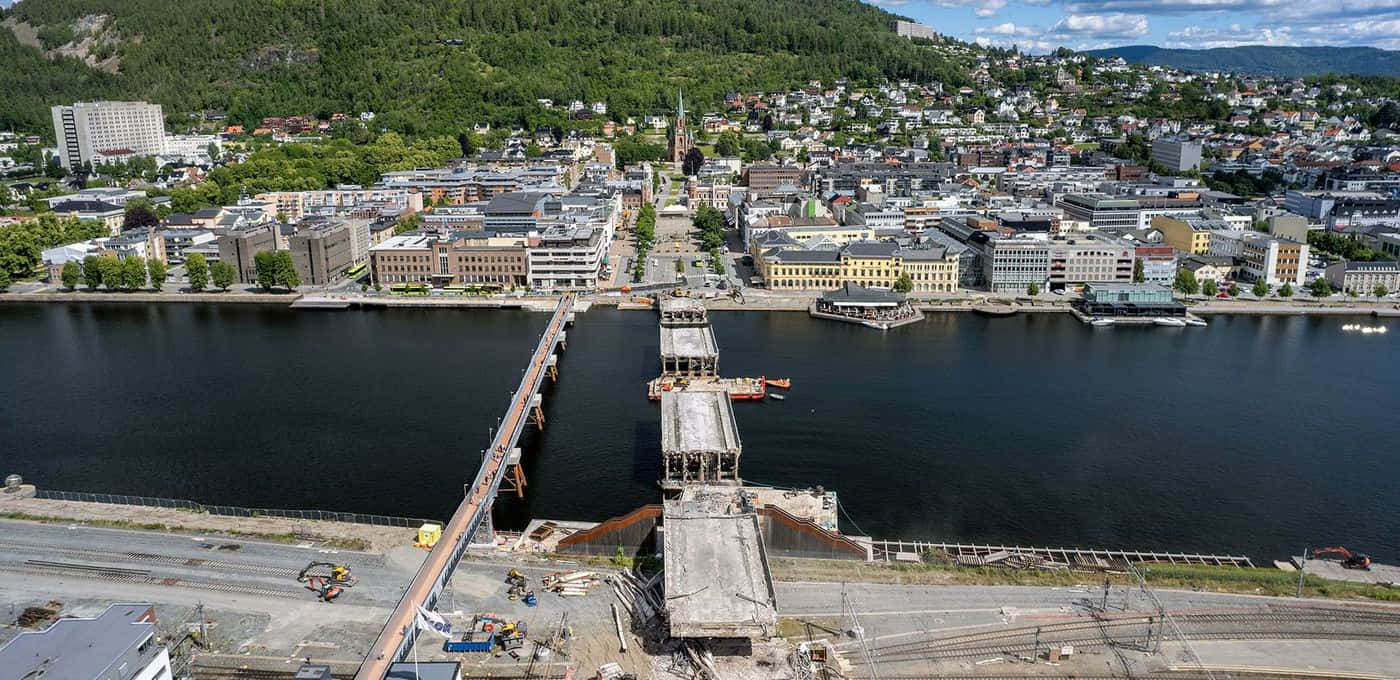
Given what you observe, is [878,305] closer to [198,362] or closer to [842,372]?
[842,372]

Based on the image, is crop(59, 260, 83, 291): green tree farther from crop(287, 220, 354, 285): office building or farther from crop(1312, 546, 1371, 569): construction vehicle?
crop(1312, 546, 1371, 569): construction vehicle

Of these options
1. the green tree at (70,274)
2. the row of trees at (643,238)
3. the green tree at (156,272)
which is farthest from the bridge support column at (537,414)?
the green tree at (70,274)

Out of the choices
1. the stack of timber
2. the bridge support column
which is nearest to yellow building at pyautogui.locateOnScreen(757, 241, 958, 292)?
the bridge support column

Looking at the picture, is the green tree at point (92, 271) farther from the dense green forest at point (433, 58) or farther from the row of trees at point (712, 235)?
the dense green forest at point (433, 58)

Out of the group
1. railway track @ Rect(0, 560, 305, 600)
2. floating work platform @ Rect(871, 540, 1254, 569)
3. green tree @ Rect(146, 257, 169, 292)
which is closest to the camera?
railway track @ Rect(0, 560, 305, 600)

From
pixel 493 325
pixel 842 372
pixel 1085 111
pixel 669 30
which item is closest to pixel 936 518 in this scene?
pixel 842 372

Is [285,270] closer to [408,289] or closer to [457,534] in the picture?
[408,289]
